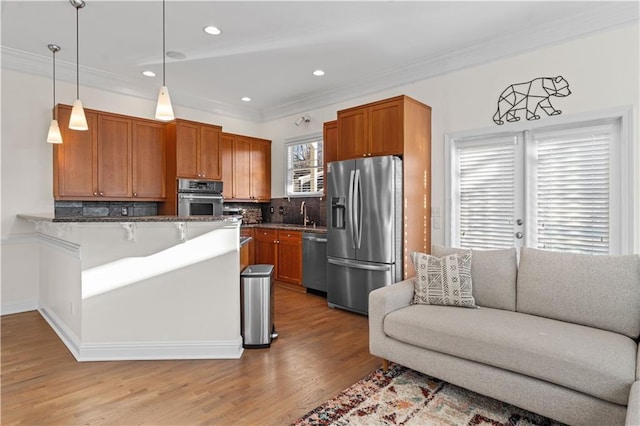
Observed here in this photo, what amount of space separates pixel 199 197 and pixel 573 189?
4.65 m

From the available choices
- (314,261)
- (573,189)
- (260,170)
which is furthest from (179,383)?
(260,170)

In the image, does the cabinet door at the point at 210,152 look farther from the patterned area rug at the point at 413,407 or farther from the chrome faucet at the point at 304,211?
the patterned area rug at the point at 413,407

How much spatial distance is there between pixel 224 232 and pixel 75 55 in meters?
3.11

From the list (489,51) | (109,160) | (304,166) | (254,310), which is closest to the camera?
(254,310)

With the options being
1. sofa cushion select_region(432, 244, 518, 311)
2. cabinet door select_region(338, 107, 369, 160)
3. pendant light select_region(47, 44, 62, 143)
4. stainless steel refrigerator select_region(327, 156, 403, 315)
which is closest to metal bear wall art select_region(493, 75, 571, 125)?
stainless steel refrigerator select_region(327, 156, 403, 315)

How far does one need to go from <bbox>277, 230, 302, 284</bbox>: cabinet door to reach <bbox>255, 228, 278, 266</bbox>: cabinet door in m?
0.12

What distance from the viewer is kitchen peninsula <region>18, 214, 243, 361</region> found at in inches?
114

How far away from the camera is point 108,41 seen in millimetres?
3844

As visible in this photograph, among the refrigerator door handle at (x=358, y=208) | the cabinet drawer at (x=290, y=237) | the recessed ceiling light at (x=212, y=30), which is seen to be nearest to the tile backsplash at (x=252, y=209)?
the cabinet drawer at (x=290, y=237)

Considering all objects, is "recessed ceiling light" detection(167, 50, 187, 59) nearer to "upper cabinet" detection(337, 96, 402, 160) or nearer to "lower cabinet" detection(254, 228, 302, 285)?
"upper cabinet" detection(337, 96, 402, 160)

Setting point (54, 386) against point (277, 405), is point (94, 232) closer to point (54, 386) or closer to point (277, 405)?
point (54, 386)

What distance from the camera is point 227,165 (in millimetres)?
6016

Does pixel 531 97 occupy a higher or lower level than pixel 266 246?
higher

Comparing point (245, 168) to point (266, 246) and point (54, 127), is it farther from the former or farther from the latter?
point (54, 127)
